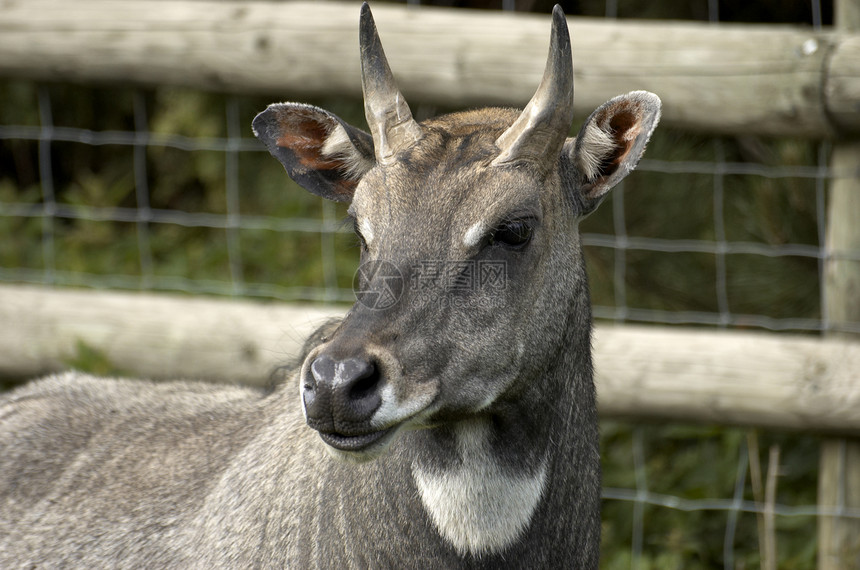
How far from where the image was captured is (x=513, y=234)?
10.1ft

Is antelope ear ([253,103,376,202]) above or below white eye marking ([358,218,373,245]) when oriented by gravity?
above

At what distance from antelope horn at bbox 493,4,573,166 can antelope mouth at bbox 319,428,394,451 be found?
93 cm

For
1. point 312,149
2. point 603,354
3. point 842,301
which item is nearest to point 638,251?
point 603,354

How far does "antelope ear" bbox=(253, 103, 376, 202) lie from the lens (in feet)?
11.7

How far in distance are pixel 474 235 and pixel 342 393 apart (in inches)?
26.5

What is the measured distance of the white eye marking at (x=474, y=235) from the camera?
3000 mm

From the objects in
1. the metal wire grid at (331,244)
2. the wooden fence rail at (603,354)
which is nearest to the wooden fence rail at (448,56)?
the metal wire grid at (331,244)

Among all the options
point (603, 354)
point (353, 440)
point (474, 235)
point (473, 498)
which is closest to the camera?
point (353, 440)

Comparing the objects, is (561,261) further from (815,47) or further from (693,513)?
(693,513)

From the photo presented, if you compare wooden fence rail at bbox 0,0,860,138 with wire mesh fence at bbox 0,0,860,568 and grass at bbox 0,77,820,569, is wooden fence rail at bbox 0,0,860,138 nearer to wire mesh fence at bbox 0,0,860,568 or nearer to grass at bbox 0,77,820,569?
wire mesh fence at bbox 0,0,860,568

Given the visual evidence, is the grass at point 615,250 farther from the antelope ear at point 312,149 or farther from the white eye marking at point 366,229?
the white eye marking at point 366,229

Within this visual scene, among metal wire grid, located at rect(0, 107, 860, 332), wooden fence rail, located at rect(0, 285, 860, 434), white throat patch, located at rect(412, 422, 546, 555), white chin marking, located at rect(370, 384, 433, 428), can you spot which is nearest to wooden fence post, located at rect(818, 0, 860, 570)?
metal wire grid, located at rect(0, 107, 860, 332)

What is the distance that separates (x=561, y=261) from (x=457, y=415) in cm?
64

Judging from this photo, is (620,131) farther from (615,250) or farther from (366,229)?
(615,250)
